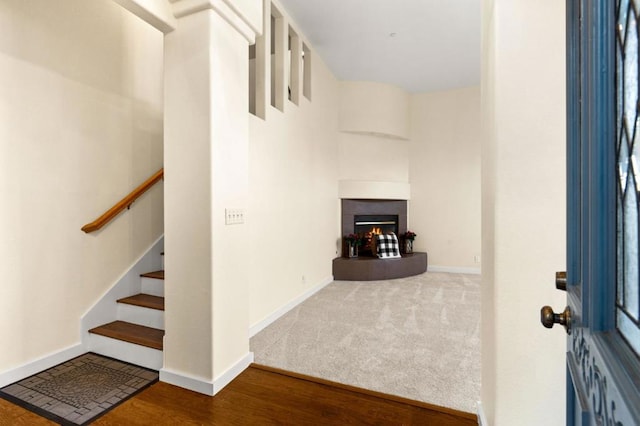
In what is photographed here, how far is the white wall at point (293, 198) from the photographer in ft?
10.2

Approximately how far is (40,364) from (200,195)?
1623mm

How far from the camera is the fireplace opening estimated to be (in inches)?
220

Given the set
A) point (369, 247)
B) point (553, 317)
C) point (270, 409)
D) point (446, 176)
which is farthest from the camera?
point (446, 176)

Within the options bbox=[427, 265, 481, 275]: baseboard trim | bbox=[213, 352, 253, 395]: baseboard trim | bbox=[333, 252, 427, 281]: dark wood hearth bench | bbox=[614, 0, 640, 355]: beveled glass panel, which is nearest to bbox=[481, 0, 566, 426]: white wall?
bbox=[614, 0, 640, 355]: beveled glass panel

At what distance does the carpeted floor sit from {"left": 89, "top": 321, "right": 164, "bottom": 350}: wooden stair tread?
2.42ft

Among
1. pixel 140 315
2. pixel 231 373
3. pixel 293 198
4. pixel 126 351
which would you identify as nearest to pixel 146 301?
pixel 140 315

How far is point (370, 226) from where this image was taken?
19.2 feet

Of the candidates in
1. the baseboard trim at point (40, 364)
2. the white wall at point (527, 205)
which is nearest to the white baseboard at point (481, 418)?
the white wall at point (527, 205)

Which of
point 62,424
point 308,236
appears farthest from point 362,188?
point 62,424

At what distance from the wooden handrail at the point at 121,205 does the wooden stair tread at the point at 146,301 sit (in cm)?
65

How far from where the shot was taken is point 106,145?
2.69 metres

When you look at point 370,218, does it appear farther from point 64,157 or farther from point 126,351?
point 64,157

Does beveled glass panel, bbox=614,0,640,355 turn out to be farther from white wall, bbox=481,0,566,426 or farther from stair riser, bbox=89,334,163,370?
stair riser, bbox=89,334,163,370

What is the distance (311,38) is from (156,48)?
182 centimetres
